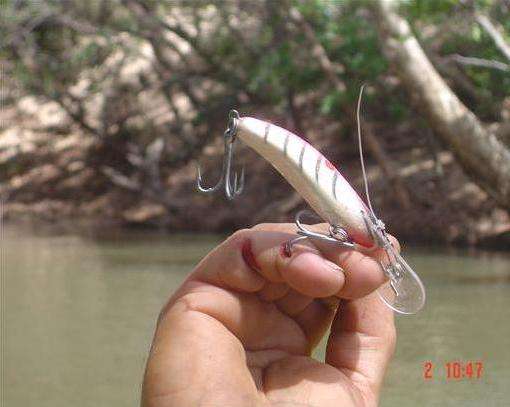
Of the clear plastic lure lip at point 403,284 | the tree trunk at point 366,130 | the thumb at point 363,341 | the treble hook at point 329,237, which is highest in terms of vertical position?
the treble hook at point 329,237

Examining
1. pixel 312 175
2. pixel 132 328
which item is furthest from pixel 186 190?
pixel 312 175

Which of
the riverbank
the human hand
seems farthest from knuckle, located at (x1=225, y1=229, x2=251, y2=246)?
the riverbank

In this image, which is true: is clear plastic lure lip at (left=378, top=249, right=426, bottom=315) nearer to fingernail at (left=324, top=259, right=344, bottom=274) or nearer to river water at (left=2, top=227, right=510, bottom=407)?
fingernail at (left=324, top=259, right=344, bottom=274)

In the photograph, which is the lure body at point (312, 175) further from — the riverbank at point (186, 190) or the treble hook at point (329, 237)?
the riverbank at point (186, 190)

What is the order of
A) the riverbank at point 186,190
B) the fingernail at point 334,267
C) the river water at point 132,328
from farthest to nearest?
the riverbank at point 186,190, the river water at point 132,328, the fingernail at point 334,267

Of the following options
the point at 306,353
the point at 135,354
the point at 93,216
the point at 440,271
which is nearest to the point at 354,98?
the point at 440,271

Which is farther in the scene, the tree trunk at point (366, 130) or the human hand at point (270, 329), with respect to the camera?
the tree trunk at point (366, 130)

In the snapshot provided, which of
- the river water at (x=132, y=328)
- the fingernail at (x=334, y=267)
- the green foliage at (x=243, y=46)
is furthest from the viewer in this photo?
the green foliage at (x=243, y=46)

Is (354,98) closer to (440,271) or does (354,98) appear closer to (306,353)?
(440,271)
